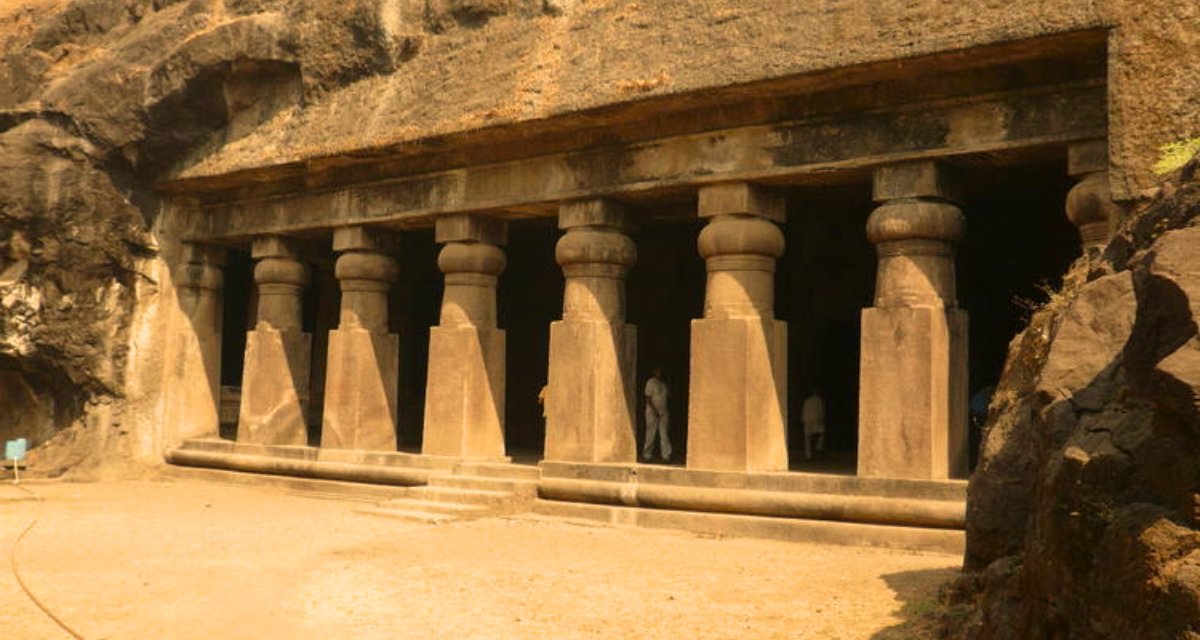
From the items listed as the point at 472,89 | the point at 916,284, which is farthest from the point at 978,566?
the point at 472,89

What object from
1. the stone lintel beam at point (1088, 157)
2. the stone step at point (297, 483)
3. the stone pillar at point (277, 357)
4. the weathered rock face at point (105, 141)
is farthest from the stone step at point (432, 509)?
the stone lintel beam at point (1088, 157)

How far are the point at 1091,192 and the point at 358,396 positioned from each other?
26.4 ft

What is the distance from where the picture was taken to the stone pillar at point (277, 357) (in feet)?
45.4

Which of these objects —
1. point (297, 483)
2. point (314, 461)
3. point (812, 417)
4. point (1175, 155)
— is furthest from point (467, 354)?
point (1175, 155)

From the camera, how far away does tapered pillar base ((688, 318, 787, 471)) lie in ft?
32.2

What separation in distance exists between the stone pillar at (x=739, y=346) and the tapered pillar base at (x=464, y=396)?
274cm

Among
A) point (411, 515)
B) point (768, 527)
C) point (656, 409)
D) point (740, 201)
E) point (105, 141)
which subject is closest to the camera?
point (768, 527)

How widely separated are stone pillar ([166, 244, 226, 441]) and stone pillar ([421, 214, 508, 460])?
171 inches

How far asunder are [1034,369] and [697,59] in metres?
4.88

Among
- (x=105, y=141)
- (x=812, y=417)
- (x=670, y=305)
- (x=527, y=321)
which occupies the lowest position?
(x=812, y=417)

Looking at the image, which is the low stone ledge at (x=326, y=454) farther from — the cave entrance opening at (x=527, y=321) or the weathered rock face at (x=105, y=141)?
the cave entrance opening at (x=527, y=321)

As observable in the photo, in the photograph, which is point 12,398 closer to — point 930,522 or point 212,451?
point 212,451

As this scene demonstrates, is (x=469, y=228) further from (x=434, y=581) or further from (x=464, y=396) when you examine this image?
(x=434, y=581)

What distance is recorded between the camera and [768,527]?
937 centimetres
